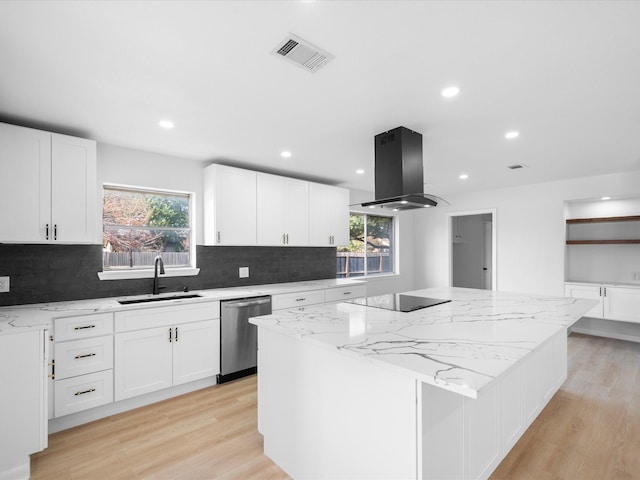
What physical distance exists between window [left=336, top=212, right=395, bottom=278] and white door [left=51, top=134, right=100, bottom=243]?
3.51m

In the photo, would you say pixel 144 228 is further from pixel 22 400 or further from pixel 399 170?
pixel 399 170

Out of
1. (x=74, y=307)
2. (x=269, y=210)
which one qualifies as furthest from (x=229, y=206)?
(x=74, y=307)

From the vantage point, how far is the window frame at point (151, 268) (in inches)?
124

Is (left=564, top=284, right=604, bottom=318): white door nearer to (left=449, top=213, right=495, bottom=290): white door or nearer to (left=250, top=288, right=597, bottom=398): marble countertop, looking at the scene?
(left=449, top=213, right=495, bottom=290): white door

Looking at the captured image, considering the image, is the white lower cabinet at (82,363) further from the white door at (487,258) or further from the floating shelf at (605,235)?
the white door at (487,258)

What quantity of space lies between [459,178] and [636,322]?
3.01 metres

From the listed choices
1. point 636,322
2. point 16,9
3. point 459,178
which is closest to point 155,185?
point 16,9

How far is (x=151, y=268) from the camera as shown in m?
3.42

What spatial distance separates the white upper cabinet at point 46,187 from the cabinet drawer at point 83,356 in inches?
32.8

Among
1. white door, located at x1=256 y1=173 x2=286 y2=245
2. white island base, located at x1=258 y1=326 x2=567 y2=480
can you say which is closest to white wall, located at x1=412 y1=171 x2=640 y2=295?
white island base, located at x1=258 y1=326 x2=567 y2=480

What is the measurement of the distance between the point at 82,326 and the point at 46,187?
3.72 ft

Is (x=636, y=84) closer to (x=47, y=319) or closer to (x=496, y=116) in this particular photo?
(x=496, y=116)

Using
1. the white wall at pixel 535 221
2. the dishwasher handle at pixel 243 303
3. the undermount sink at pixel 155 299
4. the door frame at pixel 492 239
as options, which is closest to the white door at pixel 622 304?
the white wall at pixel 535 221

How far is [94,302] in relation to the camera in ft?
9.39
